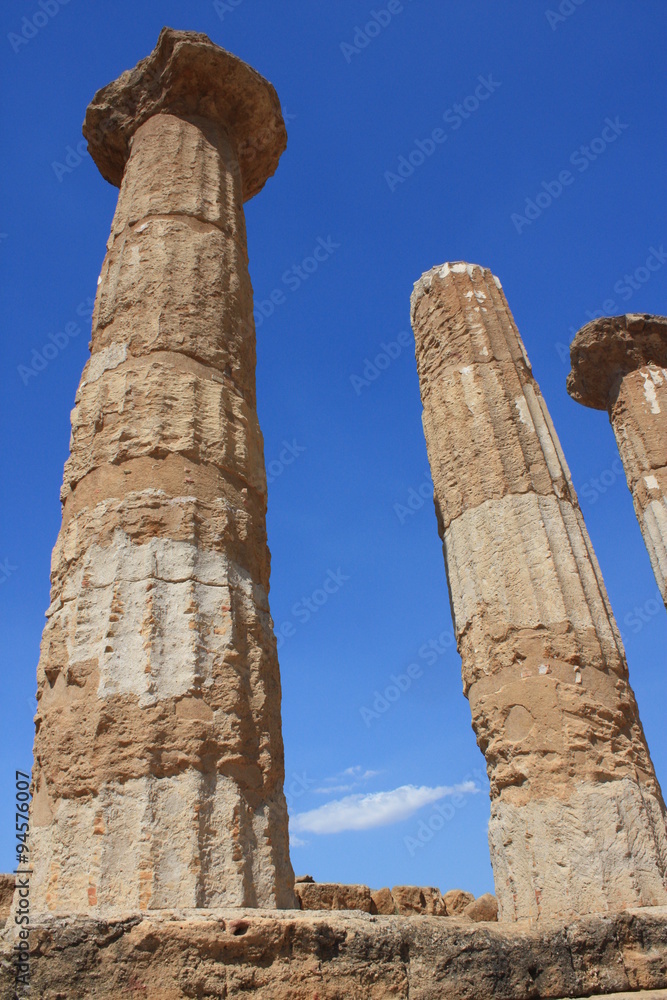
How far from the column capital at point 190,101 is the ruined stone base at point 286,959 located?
6.02 m

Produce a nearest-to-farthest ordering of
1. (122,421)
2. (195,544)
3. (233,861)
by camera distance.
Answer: (233,861)
(195,544)
(122,421)

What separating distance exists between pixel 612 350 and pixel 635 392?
797 millimetres

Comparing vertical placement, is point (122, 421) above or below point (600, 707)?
above

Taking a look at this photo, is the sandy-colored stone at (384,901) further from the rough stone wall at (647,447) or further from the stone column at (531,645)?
the rough stone wall at (647,447)

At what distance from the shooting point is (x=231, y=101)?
6.73 meters

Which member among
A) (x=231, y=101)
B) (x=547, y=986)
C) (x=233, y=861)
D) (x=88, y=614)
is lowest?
(x=547, y=986)

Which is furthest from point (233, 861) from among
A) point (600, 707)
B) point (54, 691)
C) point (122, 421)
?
point (600, 707)

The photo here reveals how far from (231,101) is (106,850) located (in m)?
5.99

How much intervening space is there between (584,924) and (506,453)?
4.70 m

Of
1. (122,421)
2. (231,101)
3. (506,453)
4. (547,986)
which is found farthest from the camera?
(506,453)

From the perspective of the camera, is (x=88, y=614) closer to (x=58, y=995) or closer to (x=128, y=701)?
(x=128, y=701)

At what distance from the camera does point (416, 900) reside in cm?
820

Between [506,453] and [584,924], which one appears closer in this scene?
[584,924]

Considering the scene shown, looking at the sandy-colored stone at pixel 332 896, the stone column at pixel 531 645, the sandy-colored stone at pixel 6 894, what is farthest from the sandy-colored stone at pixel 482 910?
the sandy-colored stone at pixel 6 894
